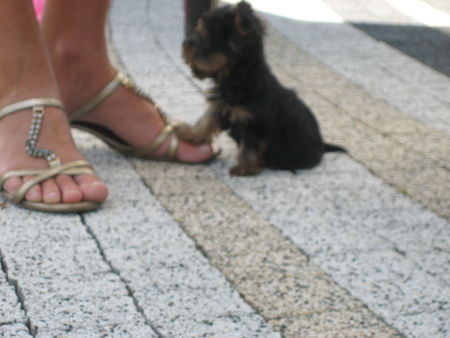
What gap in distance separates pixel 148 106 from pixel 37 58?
597 millimetres

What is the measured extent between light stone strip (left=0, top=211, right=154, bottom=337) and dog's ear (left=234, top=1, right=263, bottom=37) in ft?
3.41

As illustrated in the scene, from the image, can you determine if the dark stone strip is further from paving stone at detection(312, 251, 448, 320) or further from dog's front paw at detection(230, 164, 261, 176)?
paving stone at detection(312, 251, 448, 320)

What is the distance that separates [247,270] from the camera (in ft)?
8.24

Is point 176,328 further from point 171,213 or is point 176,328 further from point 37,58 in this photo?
point 37,58

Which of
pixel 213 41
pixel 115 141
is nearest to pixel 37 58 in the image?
pixel 115 141

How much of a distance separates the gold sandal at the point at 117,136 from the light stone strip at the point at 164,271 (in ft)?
0.78

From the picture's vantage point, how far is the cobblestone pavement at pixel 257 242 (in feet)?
7.30

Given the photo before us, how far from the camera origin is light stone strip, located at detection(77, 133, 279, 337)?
2193 millimetres

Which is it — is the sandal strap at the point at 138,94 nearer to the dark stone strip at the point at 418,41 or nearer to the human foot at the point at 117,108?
the human foot at the point at 117,108

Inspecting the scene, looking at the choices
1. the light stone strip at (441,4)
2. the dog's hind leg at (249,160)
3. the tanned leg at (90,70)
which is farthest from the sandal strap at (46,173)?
the light stone strip at (441,4)

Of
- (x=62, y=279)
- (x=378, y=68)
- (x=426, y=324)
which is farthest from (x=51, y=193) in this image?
(x=378, y=68)

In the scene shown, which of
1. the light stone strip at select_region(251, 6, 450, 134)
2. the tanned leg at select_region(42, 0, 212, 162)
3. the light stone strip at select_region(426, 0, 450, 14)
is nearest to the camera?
the tanned leg at select_region(42, 0, 212, 162)

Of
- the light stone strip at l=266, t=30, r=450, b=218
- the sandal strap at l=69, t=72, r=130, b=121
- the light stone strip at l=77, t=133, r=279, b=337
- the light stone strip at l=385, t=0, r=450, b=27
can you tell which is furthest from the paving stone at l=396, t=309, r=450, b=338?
the light stone strip at l=385, t=0, r=450, b=27

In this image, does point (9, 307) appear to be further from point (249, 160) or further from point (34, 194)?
point (249, 160)
